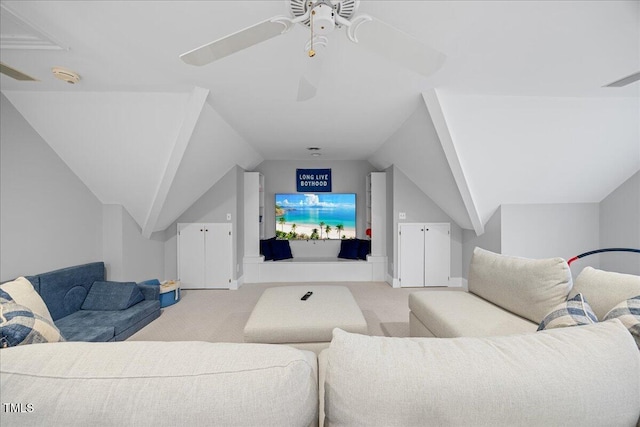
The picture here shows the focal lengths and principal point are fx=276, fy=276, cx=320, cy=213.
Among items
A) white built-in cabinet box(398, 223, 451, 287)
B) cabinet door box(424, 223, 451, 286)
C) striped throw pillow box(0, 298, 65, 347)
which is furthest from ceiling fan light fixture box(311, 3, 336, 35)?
cabinet door box(424, 223, 451, 286)

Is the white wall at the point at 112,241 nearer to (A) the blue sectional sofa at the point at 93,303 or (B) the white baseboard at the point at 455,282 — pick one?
(A) the blue sectional sofa at the point at 93,303

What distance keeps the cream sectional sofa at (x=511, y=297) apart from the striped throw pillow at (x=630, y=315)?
474mm

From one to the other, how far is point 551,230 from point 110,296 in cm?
578

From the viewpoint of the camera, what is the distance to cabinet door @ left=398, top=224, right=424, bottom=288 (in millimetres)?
4781

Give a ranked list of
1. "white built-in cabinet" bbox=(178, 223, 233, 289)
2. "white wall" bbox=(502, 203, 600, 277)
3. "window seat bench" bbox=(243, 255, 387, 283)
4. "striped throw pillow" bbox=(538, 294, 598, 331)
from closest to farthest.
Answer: "striped throw pillow" bbox=(538, 294, 598, 331)
"white wall" bbox=(502, 203, 600, 277)
"white built-in cabinet" bbox=(178, 223, 233, 289)
"window seat bench" bbox=(243, 255, 387, 283)

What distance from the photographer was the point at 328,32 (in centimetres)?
134

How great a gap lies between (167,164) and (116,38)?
1496 millimetres

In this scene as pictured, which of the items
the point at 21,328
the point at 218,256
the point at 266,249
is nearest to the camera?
the point at 21,328

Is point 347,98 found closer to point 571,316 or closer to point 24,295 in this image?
point 571,316

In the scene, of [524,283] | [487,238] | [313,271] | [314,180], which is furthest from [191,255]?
[487,238]

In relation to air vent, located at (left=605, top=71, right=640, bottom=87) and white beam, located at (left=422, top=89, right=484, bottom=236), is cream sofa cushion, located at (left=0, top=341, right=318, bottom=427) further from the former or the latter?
air vent, located at (left=605, top=71, right=640, bottom=87)

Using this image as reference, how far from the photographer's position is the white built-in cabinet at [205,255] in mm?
4723

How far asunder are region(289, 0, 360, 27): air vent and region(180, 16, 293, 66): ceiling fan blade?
0.08m

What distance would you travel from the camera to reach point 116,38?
1769 mm
